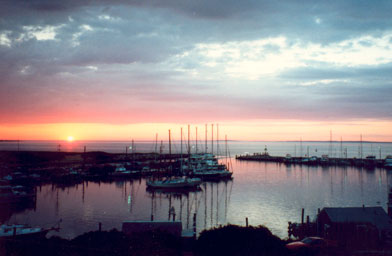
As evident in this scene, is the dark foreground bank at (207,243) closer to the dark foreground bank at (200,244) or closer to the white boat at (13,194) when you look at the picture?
the dark foreground bank at (200,244)

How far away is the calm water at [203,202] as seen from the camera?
30.0 metres

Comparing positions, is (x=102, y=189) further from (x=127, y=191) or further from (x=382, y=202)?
(x=382, y=202)

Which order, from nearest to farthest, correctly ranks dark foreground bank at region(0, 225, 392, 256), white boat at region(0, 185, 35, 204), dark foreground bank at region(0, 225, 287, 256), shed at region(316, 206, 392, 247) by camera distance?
dark foreground bank at region(0, 225, 392, 256), dark foreground bank at region(0, 225, 287, 256), shed at region(316, 206, 392, 247), white boat at region(0, 185, 35, 204)

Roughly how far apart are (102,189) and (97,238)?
110 ft

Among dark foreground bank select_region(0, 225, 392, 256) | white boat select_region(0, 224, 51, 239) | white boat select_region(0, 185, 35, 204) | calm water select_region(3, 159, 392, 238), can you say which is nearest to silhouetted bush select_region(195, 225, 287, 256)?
dark foreground bank select_region(0, 225, 392, 256)

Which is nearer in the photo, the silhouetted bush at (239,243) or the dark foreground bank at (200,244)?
the dark foreground bank at (200,244)

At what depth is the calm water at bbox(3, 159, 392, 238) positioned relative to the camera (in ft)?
98.5

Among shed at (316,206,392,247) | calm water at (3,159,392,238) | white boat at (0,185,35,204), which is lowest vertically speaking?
calm water at (3,159,392,238)

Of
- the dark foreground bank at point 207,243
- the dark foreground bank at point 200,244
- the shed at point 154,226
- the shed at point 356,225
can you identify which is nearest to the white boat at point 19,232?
the shed at point 154,226

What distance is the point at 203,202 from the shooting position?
38656 mm

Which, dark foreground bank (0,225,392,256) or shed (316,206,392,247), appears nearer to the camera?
dark foreground bank (0,225,392,256)

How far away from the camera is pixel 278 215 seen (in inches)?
1235

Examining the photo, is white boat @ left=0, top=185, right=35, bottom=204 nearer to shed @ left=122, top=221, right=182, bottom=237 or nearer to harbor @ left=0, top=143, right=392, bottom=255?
harbor @ left=0, top=143, right=392, bottom=255

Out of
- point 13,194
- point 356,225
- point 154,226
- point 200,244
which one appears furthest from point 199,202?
point 200,244
